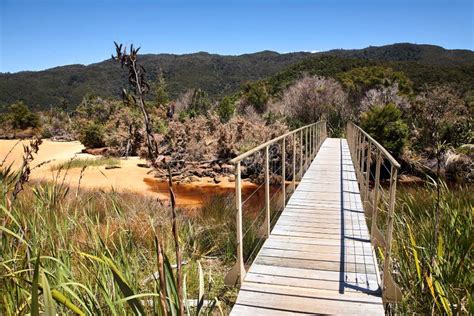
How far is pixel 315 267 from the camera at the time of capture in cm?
332

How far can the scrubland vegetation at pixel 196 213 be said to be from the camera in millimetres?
1664

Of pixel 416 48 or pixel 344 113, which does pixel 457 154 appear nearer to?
pixel 344 113

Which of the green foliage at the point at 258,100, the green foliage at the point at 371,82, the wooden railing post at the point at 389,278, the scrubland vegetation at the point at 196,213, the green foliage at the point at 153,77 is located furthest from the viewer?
the green foliage at the point at 153,77

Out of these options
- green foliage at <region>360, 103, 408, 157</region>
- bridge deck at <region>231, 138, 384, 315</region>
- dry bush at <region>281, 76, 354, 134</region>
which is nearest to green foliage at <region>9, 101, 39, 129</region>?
dry bush at <region>281, 76, 354, 134</region>

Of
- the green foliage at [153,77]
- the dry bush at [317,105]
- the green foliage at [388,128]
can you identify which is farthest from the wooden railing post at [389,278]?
the green foliage at [153,77]

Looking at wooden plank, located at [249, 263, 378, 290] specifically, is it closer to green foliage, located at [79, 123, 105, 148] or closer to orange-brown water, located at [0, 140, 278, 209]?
orange-brown water, located at [0, 140, 278, 209]

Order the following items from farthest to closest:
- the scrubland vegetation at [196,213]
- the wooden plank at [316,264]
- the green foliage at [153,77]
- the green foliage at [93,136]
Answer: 1. the green foliage at [153,77]
2. the green foliage at [93,136]
3. the wooden plank at [316,264]
4. the scrubland vegetation at [196,213]

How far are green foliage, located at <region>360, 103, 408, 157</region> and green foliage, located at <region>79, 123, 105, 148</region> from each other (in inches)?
510

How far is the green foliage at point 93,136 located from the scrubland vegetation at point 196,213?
84mm

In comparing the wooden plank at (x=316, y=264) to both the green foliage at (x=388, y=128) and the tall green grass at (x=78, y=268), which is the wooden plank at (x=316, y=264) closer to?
the tall green grass at (x=78, y=268)

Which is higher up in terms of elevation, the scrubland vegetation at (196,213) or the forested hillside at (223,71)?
the forested hillside at (223,71)

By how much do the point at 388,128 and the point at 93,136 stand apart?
14.1 meters

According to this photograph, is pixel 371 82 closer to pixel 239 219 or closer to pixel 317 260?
pixel 317 260

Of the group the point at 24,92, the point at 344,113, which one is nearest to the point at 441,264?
the point at 344,113
